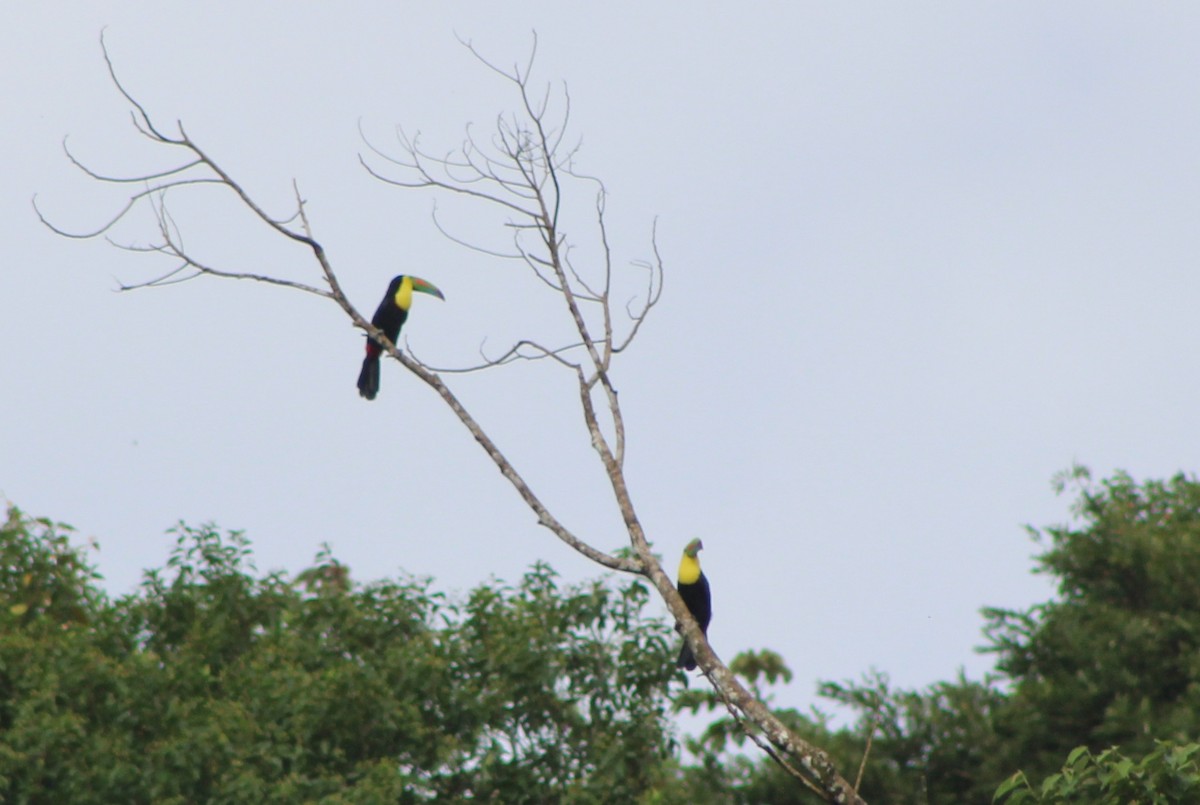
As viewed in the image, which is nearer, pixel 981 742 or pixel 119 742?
pixel 119 742

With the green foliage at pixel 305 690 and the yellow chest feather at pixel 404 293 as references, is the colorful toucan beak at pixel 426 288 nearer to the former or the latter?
the yellow chest feather at pixel 404 293

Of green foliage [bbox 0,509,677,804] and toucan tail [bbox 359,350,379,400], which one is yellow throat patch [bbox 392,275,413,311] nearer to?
toucan tail [bbox 359,350,379,400]

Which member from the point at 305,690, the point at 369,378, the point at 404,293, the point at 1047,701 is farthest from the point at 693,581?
the point at 1047,701

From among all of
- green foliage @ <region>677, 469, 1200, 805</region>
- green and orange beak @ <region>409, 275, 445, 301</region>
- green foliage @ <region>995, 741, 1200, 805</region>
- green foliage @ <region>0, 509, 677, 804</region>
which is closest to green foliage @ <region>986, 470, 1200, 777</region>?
green foliage @ <region>677, 469, 1200, 805</region>

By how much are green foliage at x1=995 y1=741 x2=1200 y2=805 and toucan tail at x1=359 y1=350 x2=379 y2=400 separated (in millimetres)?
5994

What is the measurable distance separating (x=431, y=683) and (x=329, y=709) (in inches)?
39.4

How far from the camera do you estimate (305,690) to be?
13906mm

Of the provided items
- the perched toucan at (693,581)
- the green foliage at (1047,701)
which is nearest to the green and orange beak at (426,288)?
the perched toucan at (693,581)

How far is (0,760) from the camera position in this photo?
12523 mm

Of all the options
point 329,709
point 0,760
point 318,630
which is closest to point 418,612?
point 318,630

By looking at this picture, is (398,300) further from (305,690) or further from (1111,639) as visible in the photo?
(1111,639)

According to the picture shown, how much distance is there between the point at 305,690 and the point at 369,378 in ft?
14.8

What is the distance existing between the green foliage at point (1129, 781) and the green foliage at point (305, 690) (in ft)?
27.6

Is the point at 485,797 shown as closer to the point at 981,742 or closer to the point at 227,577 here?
the point at 227,577
